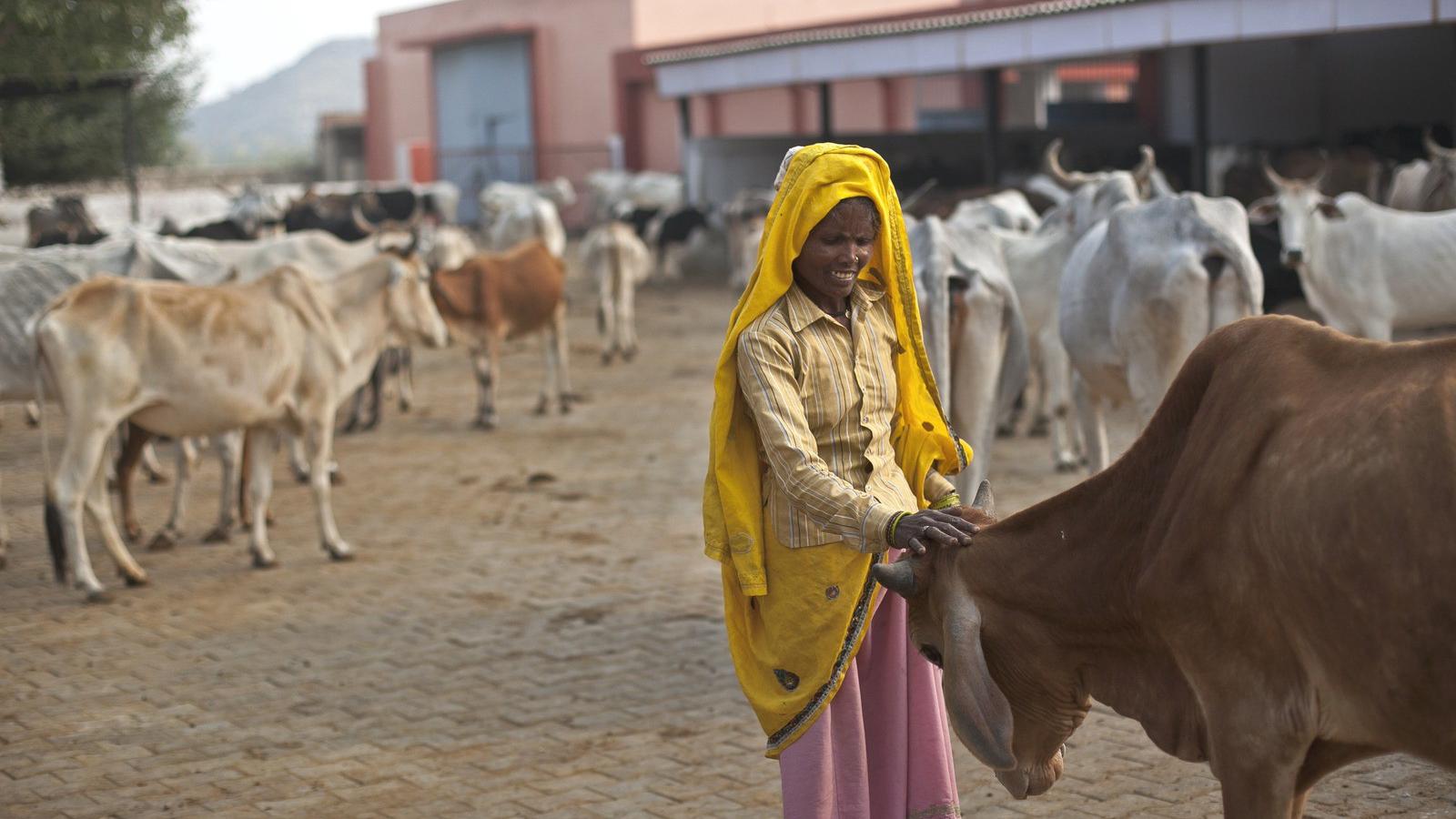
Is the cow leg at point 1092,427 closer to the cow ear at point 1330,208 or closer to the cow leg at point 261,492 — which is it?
the cow ear at point 1330,208

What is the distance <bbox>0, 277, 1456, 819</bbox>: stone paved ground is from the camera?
495 cm

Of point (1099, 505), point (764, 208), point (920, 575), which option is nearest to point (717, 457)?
point (920, 575)

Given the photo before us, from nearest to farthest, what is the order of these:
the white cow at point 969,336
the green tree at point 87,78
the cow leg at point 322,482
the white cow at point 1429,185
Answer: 1. the white cow at point 969,336
2. the cow leg at point 322,482
3. the white cow at point 1429,185
4. the green tree at point 87,78

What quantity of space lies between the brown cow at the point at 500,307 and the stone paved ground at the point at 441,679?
2222mm

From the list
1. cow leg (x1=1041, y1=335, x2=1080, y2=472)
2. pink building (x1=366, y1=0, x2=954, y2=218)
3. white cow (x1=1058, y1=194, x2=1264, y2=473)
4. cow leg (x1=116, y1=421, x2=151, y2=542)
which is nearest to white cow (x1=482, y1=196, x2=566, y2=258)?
cow leg (x1=1041, y1=335, x2=1080, y2=472)

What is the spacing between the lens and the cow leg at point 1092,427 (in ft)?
26.1

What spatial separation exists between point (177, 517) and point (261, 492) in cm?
97

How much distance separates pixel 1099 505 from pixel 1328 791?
83.2 inches

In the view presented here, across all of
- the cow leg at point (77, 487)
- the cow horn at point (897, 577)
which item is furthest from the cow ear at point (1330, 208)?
the cow horn at point (897, 577)

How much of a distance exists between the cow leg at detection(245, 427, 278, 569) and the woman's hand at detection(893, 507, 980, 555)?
5.94m

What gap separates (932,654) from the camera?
10.9 ft

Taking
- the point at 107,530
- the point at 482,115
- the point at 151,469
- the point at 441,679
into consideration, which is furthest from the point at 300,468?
the point at 482,115

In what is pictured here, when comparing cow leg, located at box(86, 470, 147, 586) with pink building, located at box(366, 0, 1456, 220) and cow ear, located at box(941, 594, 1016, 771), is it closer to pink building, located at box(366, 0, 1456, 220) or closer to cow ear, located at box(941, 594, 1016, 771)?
cow ear, located at box(941, 594, 1016, 771)

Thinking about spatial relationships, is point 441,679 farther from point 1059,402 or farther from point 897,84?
point 897,84
